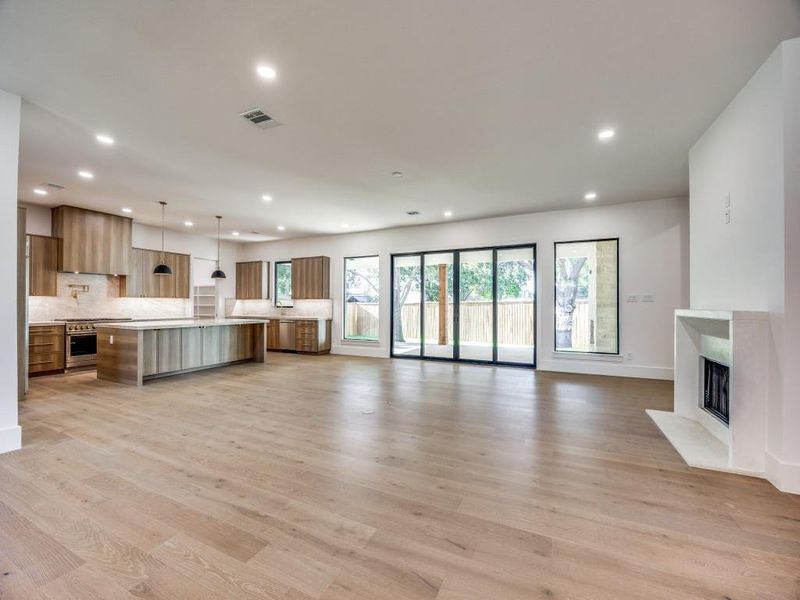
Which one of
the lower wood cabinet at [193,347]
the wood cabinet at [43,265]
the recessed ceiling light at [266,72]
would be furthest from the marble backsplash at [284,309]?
the recessed ceiling light at [266,72]

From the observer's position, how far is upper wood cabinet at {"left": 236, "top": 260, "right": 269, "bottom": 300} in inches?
397

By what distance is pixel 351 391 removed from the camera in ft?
16.6

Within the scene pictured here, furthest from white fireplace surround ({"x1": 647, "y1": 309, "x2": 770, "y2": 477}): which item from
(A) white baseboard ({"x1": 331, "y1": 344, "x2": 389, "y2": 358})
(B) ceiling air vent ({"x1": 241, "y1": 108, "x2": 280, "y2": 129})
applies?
(A) white baseboard ({"x1": 331, "y1": 344, "x2": 389, "y2": 358})

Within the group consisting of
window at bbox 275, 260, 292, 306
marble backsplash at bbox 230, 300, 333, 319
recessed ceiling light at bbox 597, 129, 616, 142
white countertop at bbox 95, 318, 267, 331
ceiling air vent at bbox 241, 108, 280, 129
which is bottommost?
white countertop at bbox 95, 318, 267, 331

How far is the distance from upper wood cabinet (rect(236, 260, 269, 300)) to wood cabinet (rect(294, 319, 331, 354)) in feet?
6.46

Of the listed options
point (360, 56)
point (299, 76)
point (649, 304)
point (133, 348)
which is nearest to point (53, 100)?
point (299, 76)

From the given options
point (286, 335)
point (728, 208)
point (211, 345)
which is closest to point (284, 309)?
point (286, 335)

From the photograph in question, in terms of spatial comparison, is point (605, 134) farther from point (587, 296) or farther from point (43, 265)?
point (43, 265)

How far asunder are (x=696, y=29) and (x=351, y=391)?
4.91m

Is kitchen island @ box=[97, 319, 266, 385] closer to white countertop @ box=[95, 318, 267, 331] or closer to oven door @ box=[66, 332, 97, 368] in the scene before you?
white countertop @ box=[95, 318, 267, 331]

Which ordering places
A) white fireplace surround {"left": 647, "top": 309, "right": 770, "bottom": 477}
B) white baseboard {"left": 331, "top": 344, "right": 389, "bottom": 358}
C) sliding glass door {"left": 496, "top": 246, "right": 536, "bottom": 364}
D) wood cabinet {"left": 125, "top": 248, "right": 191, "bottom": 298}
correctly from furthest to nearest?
white baseboard {"left": 331, "top": 344, "right": 389, "bottom": 358}
wood cabinet {"left": 125, "top": 248, "right": 191, "bottom": 298}
sliding glass door {"left": 496, "top": 246, "right": 536, "bottom": 364}
white fireplace surround {"left": 647, "top": 309, "right": 770, "bottom": 477}

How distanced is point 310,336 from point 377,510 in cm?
700

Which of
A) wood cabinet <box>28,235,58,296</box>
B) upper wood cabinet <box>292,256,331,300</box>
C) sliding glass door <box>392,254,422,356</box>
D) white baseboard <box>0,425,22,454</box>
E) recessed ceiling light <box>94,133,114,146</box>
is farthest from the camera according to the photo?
upper wood cabinet <box>292,256,331,300</box>

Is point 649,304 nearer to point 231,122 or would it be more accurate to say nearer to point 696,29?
point 696,29
